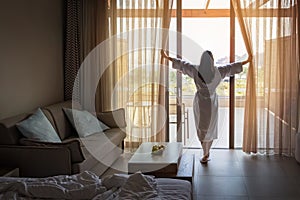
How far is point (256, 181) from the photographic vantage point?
A: 434cm

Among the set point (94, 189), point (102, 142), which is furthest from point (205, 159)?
point (94, 189)

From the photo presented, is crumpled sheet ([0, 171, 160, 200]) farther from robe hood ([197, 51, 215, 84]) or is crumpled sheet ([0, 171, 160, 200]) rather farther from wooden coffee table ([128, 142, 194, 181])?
robe hood ([197, 51, 215, 84])

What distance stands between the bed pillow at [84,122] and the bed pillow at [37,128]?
670mm

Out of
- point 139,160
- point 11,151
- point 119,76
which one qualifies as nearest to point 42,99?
point 119,76

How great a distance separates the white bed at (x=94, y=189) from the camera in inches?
88.1

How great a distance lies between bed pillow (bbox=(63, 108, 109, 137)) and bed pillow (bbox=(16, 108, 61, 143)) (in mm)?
670

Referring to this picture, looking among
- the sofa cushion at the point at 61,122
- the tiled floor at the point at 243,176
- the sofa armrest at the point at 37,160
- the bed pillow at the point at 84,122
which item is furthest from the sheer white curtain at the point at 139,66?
the sofa armrest at the point at 37,160

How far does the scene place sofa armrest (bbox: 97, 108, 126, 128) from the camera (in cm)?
540

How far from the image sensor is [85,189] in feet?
7.50

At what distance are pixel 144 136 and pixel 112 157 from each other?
1.00 metres

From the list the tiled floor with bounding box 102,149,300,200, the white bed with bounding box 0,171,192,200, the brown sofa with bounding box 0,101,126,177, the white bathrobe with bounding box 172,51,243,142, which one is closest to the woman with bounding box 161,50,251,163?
the white bathrobe with bounding box 172,51,243,142

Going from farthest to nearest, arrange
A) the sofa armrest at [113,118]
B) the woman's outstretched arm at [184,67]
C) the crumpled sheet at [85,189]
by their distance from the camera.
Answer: the sofa armrest at [113,118] → the woman's outstretched arm at [184,67] → the crumpled sheet at [85,189]

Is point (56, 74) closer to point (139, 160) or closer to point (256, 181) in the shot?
point (139, 160)

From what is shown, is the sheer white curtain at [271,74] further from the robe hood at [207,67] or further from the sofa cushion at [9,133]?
the sofa cushion at [9,133]
